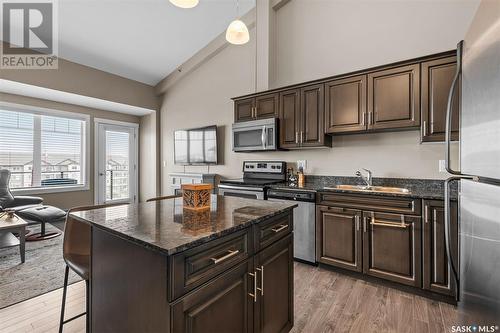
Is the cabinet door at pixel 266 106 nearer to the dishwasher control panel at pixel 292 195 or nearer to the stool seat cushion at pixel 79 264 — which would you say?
the dishwasher control panel at pixel 292 195

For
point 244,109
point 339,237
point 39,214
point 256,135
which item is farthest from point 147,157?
point 339,237

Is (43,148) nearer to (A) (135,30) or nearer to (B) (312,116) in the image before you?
(A) (135,30)

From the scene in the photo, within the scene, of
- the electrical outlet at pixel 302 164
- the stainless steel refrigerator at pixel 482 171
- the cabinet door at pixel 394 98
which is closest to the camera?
the stainless steel refrigerator at pixel 482 171

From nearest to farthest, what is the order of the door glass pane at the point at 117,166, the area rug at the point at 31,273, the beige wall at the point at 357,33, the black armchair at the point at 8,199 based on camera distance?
the area rug at the point at 31,273, the beige wall at the point at 357,33, the black armchair at the point at 8,199, the door glass pane at the point at 117,166

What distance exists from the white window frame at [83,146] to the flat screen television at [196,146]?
2030mm

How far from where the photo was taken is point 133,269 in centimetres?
102

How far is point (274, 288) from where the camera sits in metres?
1.44

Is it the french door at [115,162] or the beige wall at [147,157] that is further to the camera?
the beige wall at [147,157]

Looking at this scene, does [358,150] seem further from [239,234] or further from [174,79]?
[174,79]

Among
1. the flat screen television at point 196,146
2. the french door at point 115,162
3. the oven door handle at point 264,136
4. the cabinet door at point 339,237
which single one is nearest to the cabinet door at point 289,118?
the oven door handle at point 264,136

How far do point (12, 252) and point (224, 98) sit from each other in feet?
12.2

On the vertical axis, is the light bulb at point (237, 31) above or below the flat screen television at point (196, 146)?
above

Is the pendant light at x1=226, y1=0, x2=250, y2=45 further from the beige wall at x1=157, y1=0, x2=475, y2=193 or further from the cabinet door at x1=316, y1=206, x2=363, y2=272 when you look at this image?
the cabinet door at x1=316, y1=206, x2=363, y2=272

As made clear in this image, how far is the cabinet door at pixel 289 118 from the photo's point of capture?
3194 millimetres
